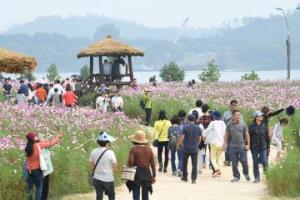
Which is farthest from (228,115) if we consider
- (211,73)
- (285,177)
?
(211,73)

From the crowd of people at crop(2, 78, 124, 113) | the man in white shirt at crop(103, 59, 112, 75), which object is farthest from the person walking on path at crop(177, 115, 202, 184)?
the man in white shirt at crop(103, 59, 112, 75)

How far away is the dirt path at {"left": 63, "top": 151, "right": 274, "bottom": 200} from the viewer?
1562 cm

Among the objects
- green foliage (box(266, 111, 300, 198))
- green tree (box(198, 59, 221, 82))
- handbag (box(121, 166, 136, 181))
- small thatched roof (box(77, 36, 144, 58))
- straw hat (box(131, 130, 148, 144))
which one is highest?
small thatched roof (box(77, 36, 144, 58))

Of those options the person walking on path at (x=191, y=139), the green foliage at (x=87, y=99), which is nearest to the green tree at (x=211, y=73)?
the green foliage at (x=87, y=99)

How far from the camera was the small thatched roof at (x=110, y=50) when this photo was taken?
40.3m

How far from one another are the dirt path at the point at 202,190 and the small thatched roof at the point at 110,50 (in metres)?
21.9

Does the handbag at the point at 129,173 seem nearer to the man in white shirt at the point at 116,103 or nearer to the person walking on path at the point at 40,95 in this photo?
the man in white shirt at the point at 116,103

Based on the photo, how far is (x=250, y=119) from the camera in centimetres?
2789

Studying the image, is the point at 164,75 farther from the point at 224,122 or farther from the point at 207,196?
the point at 207,196

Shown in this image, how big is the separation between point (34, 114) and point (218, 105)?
10430 millimetres

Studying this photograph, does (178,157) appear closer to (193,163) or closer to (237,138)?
(193,163)

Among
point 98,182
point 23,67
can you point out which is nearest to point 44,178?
point 98,182

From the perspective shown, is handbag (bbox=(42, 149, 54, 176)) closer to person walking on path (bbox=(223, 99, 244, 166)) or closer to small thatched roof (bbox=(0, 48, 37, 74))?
person walking on path (bbox=(223, 99, 244, 166))

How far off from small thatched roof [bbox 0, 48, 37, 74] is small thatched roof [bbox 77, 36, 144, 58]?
1622 centimetres
